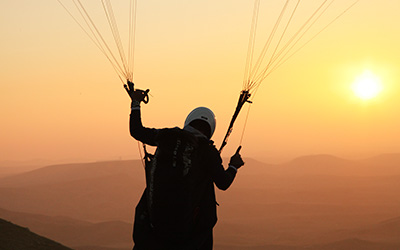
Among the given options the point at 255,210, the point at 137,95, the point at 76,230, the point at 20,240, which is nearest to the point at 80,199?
the point at 255,210

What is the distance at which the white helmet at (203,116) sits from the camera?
18.9 ft

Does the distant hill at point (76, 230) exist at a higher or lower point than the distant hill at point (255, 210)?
lower

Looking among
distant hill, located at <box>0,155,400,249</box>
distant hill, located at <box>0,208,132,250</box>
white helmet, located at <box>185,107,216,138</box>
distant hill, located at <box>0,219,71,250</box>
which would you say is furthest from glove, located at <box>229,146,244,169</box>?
distant hill, located at <box>0,155,400,249</box>

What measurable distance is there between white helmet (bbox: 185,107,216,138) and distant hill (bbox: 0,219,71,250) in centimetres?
1377

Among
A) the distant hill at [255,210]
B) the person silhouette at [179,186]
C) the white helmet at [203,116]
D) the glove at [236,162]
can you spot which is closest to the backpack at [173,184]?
the person silhouette at [179,186]

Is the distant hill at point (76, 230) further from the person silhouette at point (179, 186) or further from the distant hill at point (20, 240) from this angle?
the person silhouette at point (179, 186)

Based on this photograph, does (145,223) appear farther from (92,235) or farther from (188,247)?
(92,235)

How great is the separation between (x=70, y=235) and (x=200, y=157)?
313 feet

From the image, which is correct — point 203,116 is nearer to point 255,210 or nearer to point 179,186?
point 179,186

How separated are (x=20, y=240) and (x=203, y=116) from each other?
15162 millimetres

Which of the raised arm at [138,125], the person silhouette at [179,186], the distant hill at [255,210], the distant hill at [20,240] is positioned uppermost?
the distant hill at [255,210]

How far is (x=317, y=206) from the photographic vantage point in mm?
156625

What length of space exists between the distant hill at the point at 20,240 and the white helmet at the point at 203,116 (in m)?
13.8

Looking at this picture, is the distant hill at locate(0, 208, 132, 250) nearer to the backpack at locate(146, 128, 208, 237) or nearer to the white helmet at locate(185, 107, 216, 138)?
the white helmet at locate(185, 107, 216, 138)
